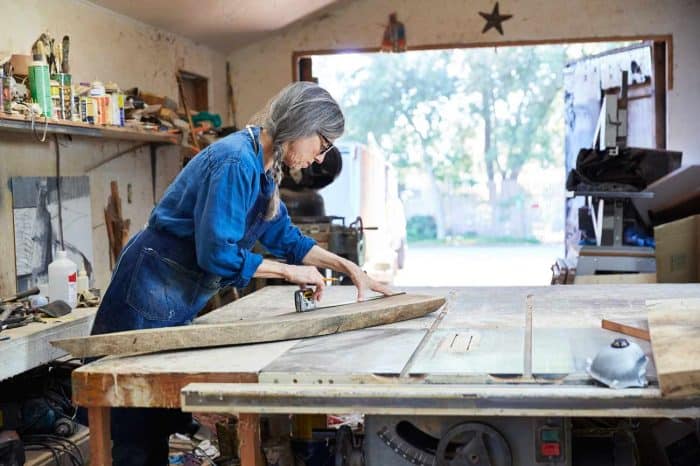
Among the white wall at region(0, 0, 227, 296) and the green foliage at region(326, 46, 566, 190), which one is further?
the green foliage at region(326, 46, 566, 190)

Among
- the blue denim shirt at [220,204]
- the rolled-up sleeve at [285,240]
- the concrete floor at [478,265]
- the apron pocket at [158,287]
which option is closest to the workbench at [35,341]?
the apron pocket at [158,287]

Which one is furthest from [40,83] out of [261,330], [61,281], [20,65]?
[261,330]

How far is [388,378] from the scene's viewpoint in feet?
6.02

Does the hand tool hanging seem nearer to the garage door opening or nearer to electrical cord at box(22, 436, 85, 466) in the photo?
electrical cord at box(22, 436, 85, 466)

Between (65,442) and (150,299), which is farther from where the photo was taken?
(65,442)

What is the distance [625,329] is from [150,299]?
4.29 ft

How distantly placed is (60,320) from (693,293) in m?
2.22

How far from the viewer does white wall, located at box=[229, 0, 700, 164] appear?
6.42m

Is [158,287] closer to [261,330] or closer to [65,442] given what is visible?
[261,330]

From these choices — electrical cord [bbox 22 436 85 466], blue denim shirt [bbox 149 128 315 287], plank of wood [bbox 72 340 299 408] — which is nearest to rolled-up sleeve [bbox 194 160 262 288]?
blue denim shirt [bbox 149 128 315 287]

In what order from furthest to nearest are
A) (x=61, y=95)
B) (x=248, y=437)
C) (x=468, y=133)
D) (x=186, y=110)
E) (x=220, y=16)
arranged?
→ (x=468, y=133) → (x=220, y=16) → (x=186, y=110) → (x=61, y=95) → (x=248, y=437)

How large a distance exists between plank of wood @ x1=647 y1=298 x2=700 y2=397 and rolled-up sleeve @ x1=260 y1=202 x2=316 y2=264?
1129 mm

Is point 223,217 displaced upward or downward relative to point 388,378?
upward

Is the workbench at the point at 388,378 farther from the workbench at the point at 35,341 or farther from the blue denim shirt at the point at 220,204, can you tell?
the workbench at the point at 35,341
